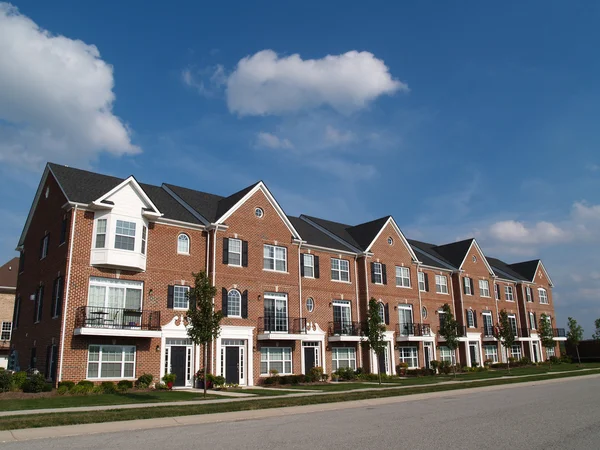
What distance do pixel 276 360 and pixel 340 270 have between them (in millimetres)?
8708

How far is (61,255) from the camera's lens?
25.3 metres

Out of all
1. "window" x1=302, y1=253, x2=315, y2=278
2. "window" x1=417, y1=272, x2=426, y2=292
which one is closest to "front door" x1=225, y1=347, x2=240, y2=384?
"window" x1=302, y1=253, x2=315, y2=278

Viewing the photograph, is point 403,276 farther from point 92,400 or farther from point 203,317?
point 92,400

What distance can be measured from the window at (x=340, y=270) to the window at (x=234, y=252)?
324 inches

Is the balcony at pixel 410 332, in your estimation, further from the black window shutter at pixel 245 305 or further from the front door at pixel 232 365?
the front door at pixel 232 365

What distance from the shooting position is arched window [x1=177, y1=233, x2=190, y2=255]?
28389 mm

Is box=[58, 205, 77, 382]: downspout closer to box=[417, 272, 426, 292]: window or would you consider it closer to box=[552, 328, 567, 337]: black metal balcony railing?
box=[417, 272, 426, 292]: window

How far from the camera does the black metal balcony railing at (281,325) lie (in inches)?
1192

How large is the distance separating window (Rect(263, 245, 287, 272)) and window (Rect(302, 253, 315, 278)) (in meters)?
2.12

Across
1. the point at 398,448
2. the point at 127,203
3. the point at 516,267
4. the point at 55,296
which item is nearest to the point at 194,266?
the point at 127,203

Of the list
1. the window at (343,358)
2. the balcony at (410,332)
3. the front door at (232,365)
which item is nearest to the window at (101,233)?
the front door at (232,365)

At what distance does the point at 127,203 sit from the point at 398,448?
20286mm

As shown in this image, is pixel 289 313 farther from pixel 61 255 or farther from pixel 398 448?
pixel 398 448

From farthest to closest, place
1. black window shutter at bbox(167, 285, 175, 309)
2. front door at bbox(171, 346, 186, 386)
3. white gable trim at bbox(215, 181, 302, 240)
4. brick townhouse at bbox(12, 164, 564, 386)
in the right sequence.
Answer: white gable trim at bbox(215, 181, 302, 240) < black window shutter at bbox(167, 285, 175, 309) < front door at bbox(171, 346, 186, 386) < brick townhouse at bbox(12, 164, 564, 386)
